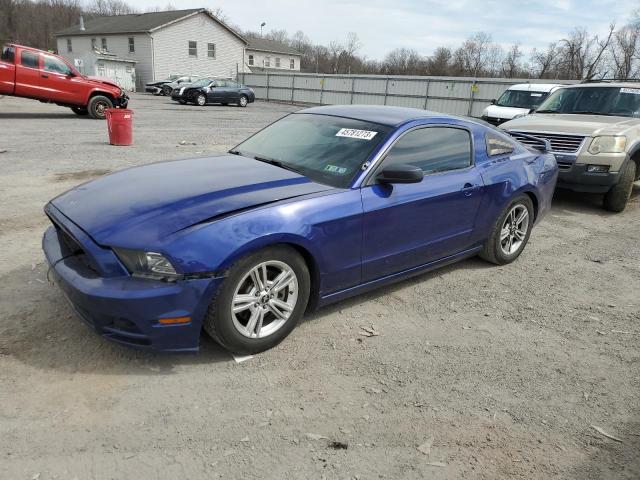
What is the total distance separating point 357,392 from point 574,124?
6.51 m

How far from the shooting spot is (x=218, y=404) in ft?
8.96

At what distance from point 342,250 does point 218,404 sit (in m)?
1.31

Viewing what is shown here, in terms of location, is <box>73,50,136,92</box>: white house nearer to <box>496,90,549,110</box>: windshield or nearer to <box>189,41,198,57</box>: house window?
<box>189,41,198,57</box>: house window

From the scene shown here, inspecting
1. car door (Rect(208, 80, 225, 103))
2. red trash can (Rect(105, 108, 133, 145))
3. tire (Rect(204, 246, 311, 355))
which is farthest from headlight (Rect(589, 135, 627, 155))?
car door (Rect(208, 80, 225, 103))

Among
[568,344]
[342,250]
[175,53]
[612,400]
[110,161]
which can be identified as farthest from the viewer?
[175,53]

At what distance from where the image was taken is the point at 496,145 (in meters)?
4.78

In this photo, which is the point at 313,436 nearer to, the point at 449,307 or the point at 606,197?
the point at 449,307

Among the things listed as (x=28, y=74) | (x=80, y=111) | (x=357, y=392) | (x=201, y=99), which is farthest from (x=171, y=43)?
(x=357, y=392)

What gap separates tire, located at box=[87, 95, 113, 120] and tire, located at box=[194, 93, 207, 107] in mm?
11143

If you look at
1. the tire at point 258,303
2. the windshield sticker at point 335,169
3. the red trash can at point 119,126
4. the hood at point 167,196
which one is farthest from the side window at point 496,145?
the red trash can at point 119,126

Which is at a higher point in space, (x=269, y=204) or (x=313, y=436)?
(x=269, y=204)

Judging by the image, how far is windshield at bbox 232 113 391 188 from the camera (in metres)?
3.65

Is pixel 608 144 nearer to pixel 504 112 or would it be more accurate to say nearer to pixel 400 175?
pixel 400 175

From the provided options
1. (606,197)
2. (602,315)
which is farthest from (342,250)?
(606,197)
